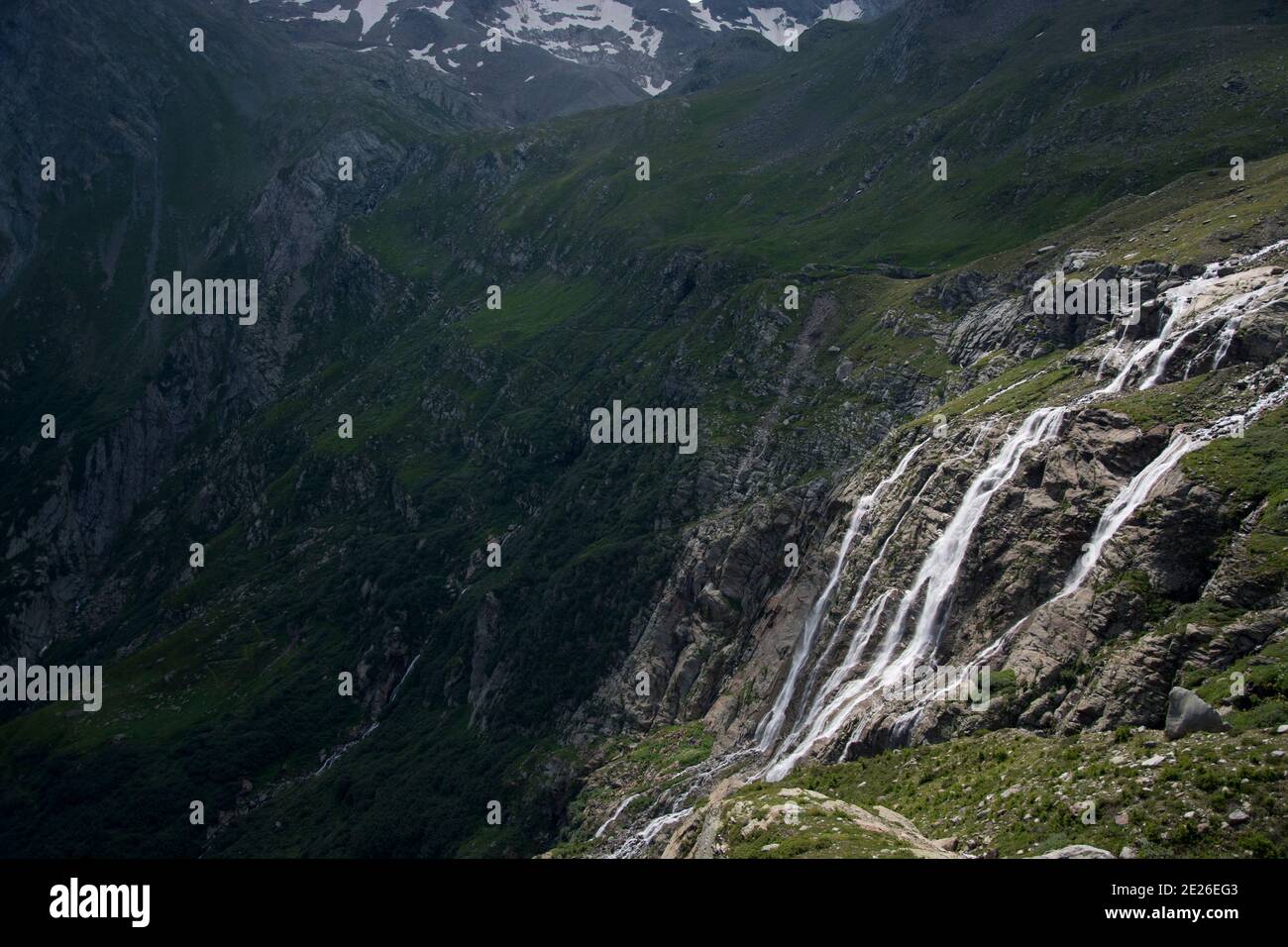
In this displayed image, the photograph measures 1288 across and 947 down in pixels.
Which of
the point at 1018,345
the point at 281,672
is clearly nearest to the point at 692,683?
the point at 1018,345

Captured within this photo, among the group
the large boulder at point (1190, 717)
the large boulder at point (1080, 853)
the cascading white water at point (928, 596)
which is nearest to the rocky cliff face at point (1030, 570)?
the cascading white water at point (928, 596)

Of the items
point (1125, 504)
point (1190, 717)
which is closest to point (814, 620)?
point (1125, 504)

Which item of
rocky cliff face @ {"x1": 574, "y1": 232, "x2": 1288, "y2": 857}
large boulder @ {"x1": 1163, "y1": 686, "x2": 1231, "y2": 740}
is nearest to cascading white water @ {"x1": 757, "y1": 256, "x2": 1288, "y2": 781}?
rocky cliff face @ {"x1": 574, "y1": 232, "x2": 1288, "y2": 857}

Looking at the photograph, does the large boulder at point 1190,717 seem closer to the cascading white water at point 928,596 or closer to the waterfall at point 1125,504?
the waterfall at point 1125,504

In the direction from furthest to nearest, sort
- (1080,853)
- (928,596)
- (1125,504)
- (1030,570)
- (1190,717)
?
1. (928,596)
2. (1030,570)
3. (1125,504)
4. (1190,717)
5. (1080,853)

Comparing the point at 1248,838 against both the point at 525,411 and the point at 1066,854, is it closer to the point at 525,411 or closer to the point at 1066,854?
the point at 1066,854

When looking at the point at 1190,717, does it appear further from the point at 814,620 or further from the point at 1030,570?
the point at 814,620

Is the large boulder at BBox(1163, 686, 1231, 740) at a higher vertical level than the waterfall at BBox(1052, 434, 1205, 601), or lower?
lower

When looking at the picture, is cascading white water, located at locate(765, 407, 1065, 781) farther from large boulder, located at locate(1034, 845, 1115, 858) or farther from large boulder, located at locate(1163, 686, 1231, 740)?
large boulder, located at locate(1034, 845, 1115, 858)
